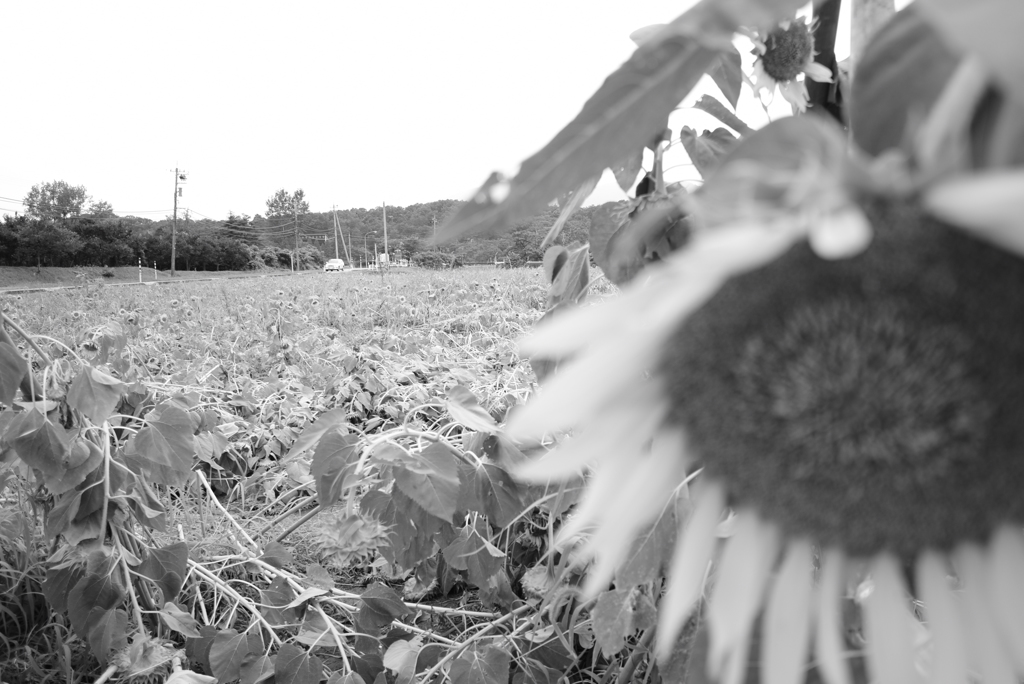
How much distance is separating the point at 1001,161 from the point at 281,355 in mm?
4697

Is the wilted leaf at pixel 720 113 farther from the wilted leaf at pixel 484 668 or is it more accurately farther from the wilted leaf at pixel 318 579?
the wilted leaf at pixel 318 579

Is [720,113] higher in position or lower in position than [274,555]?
higher

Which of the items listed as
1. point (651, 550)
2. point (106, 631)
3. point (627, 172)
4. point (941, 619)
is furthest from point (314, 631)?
point (941, 619)

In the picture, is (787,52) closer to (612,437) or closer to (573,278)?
(573,278)

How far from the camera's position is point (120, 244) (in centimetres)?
2461

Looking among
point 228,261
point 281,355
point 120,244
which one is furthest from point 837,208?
point 228,261

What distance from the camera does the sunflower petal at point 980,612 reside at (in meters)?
0.25

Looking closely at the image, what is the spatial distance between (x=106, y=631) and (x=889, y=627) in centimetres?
148

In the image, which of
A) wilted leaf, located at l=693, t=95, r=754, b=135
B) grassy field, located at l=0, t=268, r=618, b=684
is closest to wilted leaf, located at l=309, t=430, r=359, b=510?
grassy field, located at l=0, t=268, r=618, b=684

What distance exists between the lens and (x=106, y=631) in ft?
4.18

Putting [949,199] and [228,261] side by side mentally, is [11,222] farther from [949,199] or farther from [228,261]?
[949,199]

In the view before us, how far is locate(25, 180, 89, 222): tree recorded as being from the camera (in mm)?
27448

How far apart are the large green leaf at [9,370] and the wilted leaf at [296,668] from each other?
0.67 metres

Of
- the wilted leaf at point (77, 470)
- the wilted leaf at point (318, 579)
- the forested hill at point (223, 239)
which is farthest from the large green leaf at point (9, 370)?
the forested hill at point (223, 239)
